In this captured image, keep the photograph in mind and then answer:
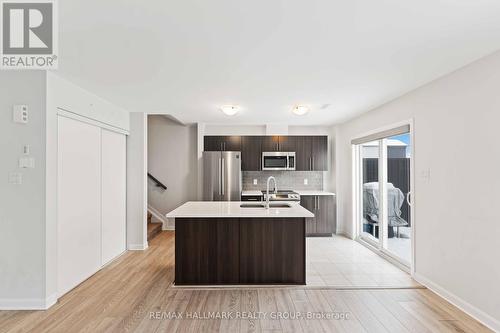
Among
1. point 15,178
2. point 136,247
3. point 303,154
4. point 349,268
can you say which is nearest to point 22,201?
point 15,178

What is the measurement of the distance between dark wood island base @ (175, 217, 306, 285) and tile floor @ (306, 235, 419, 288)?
427mm

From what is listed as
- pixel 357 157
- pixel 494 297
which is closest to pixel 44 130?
pixel 494 297

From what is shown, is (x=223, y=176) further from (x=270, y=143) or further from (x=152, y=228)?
(x=152, y=228)

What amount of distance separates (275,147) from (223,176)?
127 cm

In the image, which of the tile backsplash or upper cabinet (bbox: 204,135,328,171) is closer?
upper cabinet (bbox: 204,135,328,171)

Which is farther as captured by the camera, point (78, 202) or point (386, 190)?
point (386, 190)

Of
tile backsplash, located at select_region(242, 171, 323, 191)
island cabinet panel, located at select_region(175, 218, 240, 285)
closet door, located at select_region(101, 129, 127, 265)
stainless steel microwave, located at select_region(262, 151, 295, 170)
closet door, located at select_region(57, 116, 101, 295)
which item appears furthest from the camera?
tile backsplash, located at select_region(242, 171, 323, 191)

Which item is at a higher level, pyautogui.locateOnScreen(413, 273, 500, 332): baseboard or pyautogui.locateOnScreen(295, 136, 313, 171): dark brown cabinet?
pyautogui.locateOnScreen(295, 136, 313, 171): dark brown cabinet

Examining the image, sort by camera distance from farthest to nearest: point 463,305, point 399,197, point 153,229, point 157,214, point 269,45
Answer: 1. point 157,214
2. point 153,229
3. point 399,197
4. point 463,305
5. point 269,45

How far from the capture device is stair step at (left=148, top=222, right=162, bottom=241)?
5.70 m

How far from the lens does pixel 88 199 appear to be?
3760 mm

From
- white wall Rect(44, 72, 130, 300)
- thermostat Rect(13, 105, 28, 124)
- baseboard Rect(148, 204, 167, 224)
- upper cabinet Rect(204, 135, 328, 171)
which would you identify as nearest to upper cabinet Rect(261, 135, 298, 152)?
upper cabinet Rect(204, 135, 328, 171)

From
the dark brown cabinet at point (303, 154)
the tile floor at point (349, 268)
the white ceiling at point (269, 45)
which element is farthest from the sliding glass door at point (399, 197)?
the dark brown cabinet at point (303, 154)

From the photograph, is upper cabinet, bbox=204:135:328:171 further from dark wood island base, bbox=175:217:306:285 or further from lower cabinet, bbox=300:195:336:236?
dark wood island base, bbox=175:217:306:285
